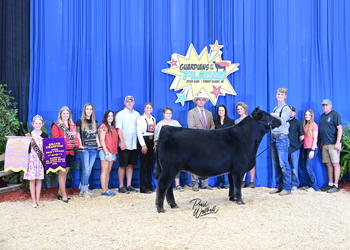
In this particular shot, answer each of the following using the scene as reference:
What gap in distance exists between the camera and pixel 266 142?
5.26 metres

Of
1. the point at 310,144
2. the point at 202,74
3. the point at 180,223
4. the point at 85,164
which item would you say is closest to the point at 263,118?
the point at 310,144

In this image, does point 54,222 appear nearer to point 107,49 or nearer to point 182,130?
point 182,130

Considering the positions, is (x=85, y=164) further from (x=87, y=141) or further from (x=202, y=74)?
(x=202, y=74)

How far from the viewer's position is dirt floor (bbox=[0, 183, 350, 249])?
2.42m

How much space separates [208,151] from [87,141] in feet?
6.66

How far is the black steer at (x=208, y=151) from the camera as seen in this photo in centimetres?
328

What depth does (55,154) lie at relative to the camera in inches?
150

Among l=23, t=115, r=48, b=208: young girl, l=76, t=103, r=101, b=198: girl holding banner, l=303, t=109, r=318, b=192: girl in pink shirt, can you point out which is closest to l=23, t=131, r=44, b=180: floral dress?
l=23, t=115, r=48, b=208: young girl

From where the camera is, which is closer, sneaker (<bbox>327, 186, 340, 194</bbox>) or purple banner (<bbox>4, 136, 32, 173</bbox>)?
purple banner (<bbox>4, 136, 32, 173</bbox>)

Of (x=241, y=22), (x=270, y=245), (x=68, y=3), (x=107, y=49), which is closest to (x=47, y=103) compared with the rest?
(x=107, y=49)

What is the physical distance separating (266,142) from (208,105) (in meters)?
1.35

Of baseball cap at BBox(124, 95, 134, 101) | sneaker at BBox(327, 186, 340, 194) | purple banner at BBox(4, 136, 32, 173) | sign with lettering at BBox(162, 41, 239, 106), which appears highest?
sign with lettering at BBox(162, 41, 239, 106)

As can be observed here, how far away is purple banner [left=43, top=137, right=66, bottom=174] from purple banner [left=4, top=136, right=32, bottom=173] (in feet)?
0.83
